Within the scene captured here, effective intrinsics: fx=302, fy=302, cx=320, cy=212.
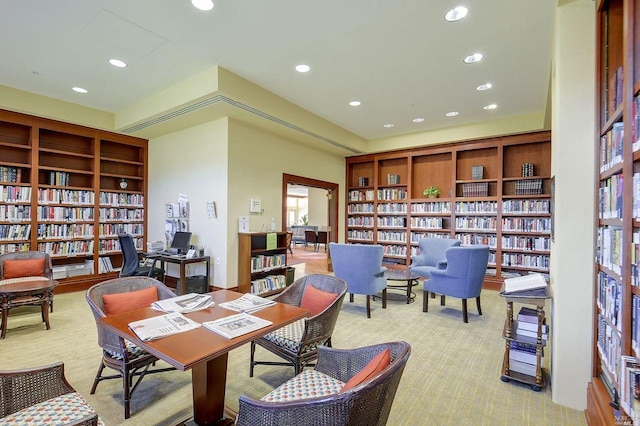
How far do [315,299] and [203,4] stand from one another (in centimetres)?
279

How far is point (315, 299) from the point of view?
261 cm

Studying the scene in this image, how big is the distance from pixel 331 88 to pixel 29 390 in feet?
14.2

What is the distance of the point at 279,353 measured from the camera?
226cm

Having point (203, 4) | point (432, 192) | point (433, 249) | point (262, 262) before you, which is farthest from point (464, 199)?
point (203, 4)

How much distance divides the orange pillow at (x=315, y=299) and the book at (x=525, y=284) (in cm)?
147

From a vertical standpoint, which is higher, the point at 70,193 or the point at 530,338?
the point at 70,193

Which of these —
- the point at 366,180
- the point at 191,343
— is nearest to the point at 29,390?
the point at 191,343

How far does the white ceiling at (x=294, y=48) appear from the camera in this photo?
280 cm

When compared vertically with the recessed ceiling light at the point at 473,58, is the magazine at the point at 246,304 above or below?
below

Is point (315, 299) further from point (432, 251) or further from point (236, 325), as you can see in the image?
point (432, 251)

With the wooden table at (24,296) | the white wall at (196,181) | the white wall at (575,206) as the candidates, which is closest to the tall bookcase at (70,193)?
the white wall at (196,181)

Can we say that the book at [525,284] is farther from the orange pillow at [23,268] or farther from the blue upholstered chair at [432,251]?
the orange pillow at [23,268]

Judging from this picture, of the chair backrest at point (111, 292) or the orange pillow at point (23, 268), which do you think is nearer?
the chair backrest at point (111, 292)

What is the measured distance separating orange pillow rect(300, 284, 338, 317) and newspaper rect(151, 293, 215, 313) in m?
0.79
